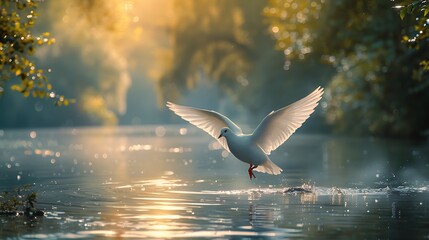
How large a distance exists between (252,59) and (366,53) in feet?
71.4

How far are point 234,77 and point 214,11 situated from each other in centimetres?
522

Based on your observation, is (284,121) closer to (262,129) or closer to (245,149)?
(262,129)

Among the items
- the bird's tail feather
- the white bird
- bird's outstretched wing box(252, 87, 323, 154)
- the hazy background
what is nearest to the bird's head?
the white bird

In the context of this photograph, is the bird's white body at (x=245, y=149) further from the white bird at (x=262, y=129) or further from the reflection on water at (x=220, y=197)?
the reflection on water at (x=220, y=197)

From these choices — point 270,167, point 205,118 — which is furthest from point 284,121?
point 205,118

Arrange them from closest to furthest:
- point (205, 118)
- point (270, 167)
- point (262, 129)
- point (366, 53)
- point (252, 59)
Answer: point (262, 129)
point (270, 167)
point (205, 118)
point (366, 53)
point (252, 59)

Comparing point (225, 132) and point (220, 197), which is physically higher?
point (225, 132)

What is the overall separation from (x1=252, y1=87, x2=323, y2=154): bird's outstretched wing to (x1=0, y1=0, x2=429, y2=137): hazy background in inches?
74.8

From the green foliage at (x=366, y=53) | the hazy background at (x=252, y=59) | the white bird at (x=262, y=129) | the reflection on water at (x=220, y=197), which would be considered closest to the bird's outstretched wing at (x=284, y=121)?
the white bird at (x=262, y=129)

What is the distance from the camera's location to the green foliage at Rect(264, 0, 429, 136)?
32.5 metres

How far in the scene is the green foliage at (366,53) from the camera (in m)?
32.5

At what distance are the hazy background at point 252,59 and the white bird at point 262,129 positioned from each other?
2098 millimetres

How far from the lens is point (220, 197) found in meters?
16.4

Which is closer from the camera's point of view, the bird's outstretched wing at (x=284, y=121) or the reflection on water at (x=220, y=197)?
the reflection on water at (x=220, y=197)
